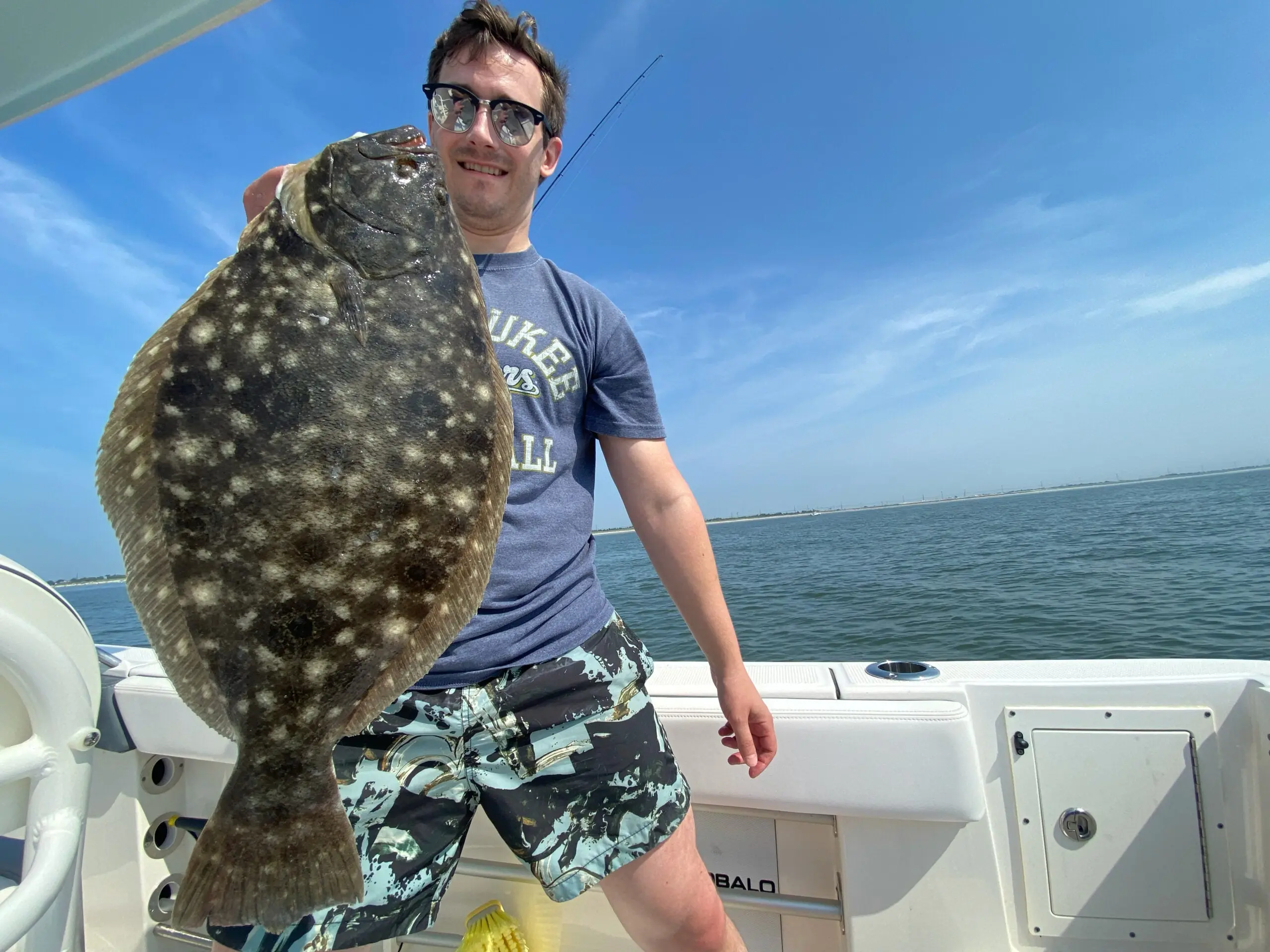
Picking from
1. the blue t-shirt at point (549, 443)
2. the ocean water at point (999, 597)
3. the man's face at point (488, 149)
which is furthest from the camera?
the ocean water at point (999, 597)

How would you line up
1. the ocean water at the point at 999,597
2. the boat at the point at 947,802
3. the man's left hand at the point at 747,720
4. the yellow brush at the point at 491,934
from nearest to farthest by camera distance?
the man's left hand at the point at 747,720 < the boat at the point at 947,802 < the yellow brush at the point at 491,934 < the ocean water at the point at 999,597

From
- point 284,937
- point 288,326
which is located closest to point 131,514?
point 288,326

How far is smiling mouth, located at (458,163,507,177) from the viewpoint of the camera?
1877 mm

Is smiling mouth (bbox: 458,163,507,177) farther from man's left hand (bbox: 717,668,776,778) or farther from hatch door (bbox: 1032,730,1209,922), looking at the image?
hatch door (bbox: 1032,730,1209,922)

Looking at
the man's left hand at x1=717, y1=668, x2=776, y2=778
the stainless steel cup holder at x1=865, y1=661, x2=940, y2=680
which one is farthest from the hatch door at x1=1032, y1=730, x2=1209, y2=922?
the man's left hand at x1=717, y1=668, x2=776, y2=778

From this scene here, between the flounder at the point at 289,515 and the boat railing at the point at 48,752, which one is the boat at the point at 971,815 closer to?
the boat railing at the point at 48,752

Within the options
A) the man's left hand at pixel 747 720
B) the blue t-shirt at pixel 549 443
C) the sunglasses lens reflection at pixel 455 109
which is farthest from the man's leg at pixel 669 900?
the sunglasses lens reflection at pixel 455 109

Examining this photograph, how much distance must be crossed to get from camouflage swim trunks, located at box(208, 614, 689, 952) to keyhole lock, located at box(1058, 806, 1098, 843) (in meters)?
1.80

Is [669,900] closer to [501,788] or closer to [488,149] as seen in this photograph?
[501,788]

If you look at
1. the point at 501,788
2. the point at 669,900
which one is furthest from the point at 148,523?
the point at 669,900

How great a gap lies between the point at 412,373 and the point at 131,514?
1.97ft

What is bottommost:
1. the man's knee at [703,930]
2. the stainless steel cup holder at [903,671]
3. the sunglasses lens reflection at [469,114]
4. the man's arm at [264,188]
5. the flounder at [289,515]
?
the man's knee at [703,930]

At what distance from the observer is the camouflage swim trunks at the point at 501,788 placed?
159 centimetres

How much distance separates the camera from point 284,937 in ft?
5.02
